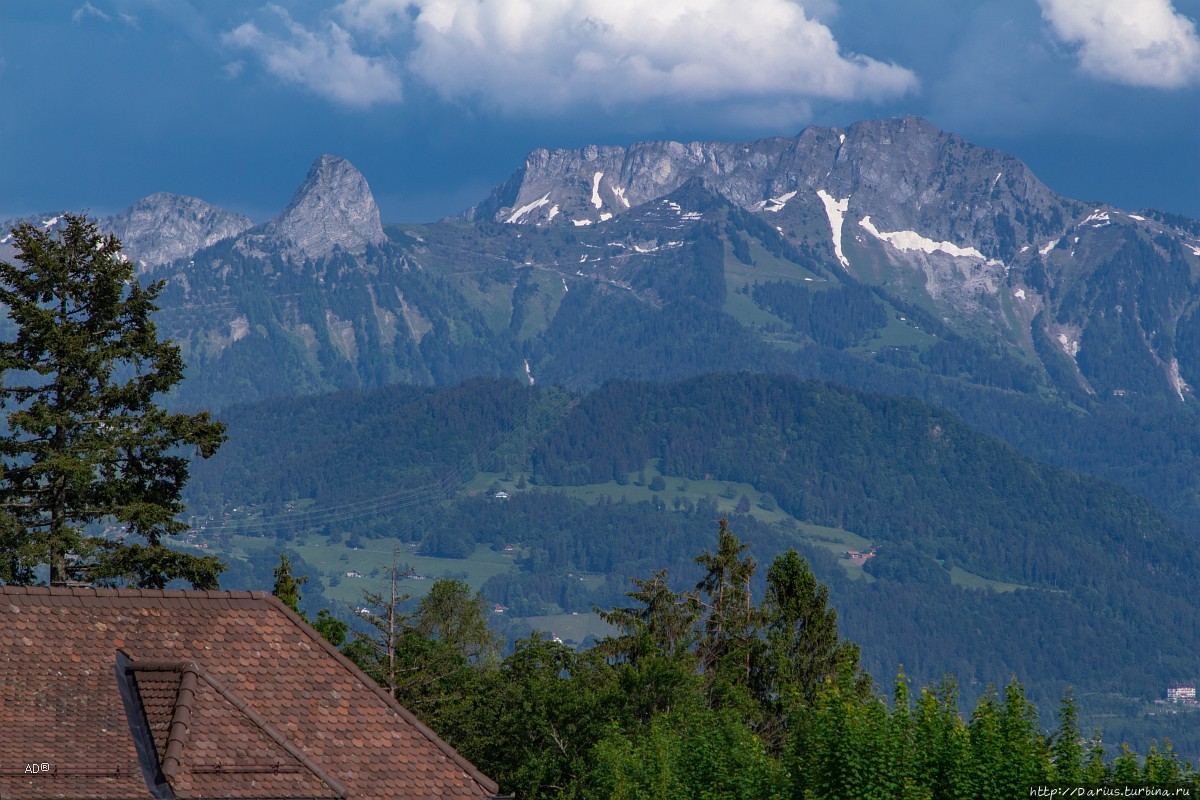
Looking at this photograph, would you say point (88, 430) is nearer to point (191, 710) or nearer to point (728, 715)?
point (728, 715)

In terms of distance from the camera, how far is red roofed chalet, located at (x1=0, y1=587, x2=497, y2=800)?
30.5 m

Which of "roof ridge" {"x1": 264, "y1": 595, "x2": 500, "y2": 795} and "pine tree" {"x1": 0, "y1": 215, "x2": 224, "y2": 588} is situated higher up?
"pine tree" {"x1": 0, "y1": 215, "x2": 224, "y2": 588}

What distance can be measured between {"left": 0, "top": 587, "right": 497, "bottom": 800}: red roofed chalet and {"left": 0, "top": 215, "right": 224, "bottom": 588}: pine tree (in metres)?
21.2

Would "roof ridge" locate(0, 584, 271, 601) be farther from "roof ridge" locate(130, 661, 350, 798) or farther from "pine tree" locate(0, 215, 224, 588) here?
"pine tree" locate(0, 215, 224, 588)

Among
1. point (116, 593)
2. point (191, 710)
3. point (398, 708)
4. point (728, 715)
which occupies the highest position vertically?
point (728, 715)

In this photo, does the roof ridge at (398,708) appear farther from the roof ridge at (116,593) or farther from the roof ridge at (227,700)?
the roof ridge at (227,700)

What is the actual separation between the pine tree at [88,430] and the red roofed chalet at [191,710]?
21.2 m

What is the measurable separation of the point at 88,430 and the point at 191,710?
27049 mm

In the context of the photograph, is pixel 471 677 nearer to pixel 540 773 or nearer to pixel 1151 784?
pixel 540 773

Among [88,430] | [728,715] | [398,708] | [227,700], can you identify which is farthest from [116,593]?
[728,715]

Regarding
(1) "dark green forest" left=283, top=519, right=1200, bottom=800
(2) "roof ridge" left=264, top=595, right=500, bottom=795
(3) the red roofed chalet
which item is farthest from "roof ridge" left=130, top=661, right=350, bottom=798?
(1) "dark green forest" left=283, top=519, right=1200, bottom=800

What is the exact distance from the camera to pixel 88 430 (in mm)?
56438

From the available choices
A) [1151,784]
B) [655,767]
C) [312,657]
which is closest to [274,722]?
[312,657]

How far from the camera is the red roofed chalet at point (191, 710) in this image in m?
30.5
